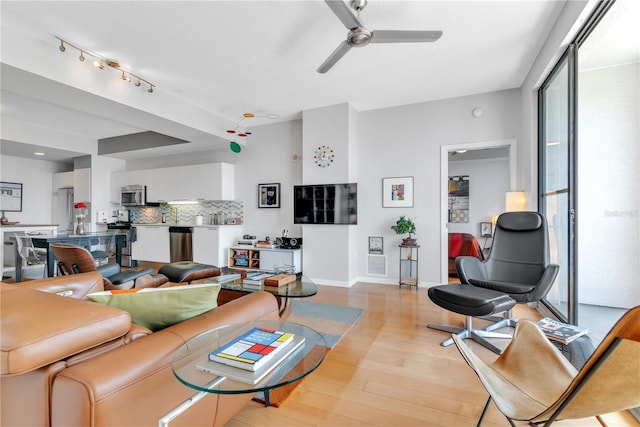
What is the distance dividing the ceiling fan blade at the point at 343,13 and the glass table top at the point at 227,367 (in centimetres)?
213

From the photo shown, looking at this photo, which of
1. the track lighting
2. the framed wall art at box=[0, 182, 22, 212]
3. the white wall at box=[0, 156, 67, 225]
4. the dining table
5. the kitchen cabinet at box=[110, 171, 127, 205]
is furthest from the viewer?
the kitchen cabinet at box=[110, 171, 127, 205]

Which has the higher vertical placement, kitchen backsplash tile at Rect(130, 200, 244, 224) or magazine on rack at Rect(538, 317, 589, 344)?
kitchen backsplash tile at Rect(130, 200, 244, 224)

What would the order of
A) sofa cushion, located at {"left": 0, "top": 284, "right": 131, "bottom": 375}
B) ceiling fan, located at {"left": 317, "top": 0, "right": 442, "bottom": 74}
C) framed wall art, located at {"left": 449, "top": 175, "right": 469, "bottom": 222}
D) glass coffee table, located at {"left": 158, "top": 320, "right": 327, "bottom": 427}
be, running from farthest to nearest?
framed wall art, located at {"left": 449, "top": 175, "right": 469, "bottom": 222}, ceiling fan, located at {"left": 317, "top": 0, "right": 442, "bottom": 74}, glass coffee table, located at {"left": 158, "top": 320, "right": 327, "bottom": 427}, sofa cushion, located at {"left": 0, "top": 284, "right": 131, "bottom": 375}

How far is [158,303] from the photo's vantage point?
1.27 metres

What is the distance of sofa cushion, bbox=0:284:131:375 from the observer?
0.75 metres

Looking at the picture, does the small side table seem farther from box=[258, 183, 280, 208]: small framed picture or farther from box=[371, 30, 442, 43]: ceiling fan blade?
box=[371, 30, 442, 43]: ceiling fan blade

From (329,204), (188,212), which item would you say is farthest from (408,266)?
(188,212)

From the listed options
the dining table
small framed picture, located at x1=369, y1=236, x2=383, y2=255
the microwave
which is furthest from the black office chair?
the microwave

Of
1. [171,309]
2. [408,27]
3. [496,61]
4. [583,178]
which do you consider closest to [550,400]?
[171,309]

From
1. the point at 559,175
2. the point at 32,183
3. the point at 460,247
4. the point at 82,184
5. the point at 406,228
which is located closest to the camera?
the point at 559,175

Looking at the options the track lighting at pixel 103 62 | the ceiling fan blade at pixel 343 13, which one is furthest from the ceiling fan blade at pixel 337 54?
the track lighting at pixel 103 62

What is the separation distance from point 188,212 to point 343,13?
568 centimetres

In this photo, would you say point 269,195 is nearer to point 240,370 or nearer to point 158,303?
point 158,303

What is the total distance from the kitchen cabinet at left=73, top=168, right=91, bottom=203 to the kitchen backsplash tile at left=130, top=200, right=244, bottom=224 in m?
0.93
